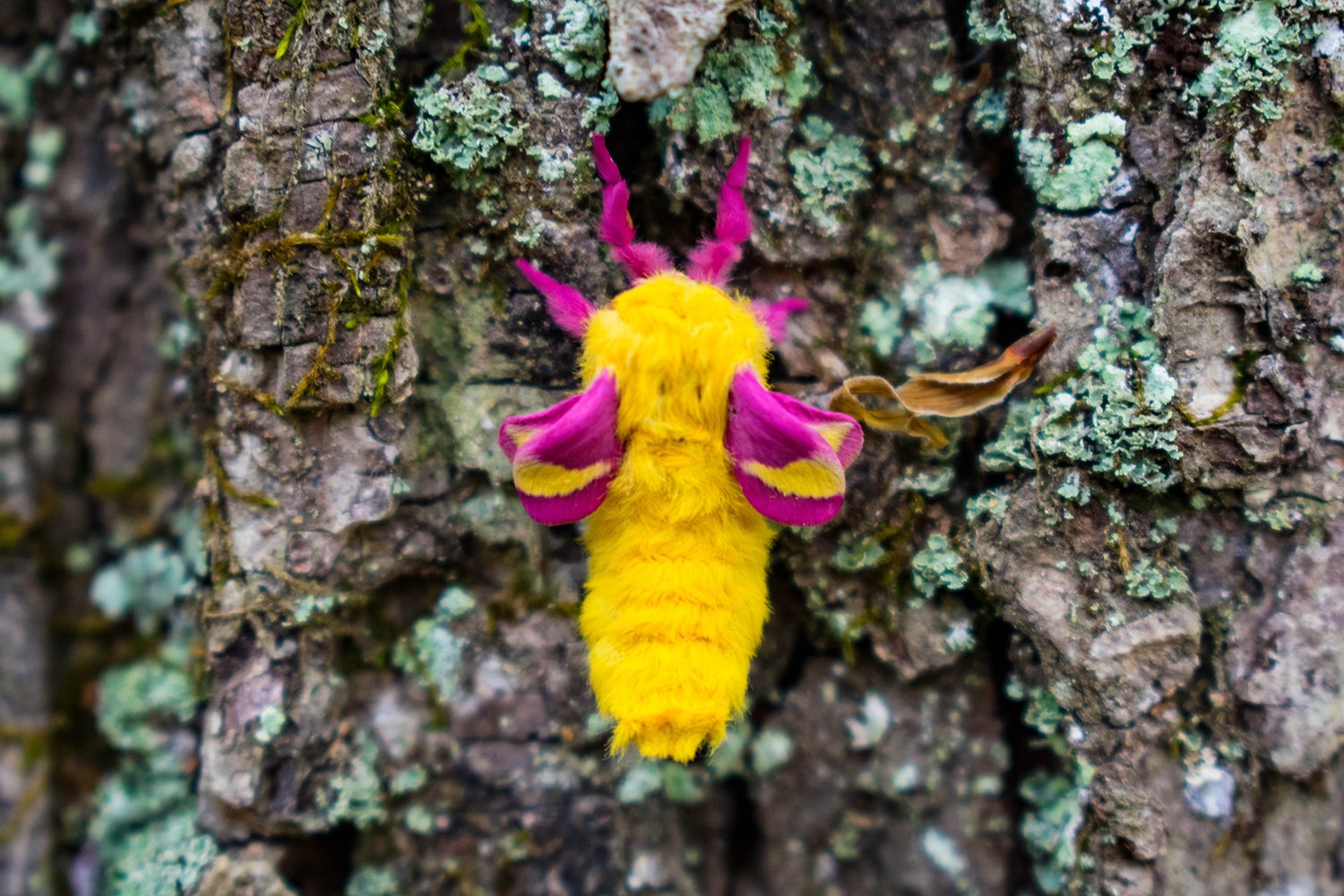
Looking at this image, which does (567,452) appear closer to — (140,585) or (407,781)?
(407,781)

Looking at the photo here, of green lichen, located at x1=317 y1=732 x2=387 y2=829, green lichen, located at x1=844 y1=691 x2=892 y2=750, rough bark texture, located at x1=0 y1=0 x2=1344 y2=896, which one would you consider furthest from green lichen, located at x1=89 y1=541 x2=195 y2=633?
green lichen, located at x1=844 y1=691 x2=892 y2=750

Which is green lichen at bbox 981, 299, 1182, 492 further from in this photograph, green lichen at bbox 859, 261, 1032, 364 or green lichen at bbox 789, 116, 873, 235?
green lichen at bbox 789, 116, 873, 235

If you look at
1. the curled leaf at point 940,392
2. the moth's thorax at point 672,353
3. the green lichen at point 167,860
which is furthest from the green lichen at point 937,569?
the green lichen at point 167,860

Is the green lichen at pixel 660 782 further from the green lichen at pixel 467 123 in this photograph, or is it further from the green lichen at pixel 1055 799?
the green lichen at pixel 467 123

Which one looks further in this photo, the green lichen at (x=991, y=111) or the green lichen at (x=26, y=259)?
the green lichen at (x=26, y=259)

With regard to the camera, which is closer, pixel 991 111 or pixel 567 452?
pixel 567 452

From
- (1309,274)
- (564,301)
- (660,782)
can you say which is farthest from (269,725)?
(1309,274)
